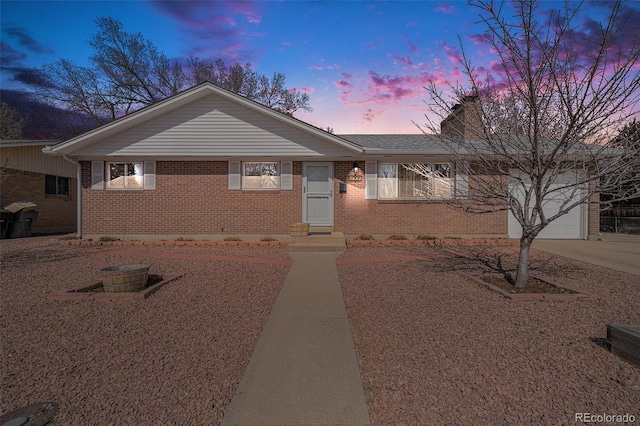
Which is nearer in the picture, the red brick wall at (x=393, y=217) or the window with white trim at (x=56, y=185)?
the red brick wall at (x=393, y=217)

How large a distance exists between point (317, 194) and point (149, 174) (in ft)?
19.3

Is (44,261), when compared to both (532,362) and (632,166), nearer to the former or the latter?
(532,362)

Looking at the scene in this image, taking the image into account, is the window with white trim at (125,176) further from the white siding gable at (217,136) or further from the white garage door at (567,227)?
the white garage door at (567,227)

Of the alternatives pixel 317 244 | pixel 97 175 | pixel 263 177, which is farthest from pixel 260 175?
pixel 97 175

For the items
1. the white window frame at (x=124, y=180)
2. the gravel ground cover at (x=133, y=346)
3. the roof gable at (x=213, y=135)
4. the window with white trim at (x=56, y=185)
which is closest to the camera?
the gravel ground cover at (x=133, y=346)

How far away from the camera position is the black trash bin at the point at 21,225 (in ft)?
45.7

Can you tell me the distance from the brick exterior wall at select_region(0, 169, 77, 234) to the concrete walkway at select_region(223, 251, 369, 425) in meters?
15.9

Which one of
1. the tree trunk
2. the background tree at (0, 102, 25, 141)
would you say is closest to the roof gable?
the tree trunk

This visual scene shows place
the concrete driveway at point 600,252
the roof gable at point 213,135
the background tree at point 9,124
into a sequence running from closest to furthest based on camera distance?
the concrete driveway at point 600,252
the roof gable at point 213,135
the background tree at point 9,124

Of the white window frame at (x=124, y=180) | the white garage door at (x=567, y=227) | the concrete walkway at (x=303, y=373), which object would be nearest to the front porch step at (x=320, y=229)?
the white window frame at (x=124, y=180)

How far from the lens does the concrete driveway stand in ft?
27.0

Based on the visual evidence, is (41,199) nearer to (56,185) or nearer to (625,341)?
(56,185)

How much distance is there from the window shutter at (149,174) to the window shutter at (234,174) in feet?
8.70

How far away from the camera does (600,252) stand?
9.88 metres
